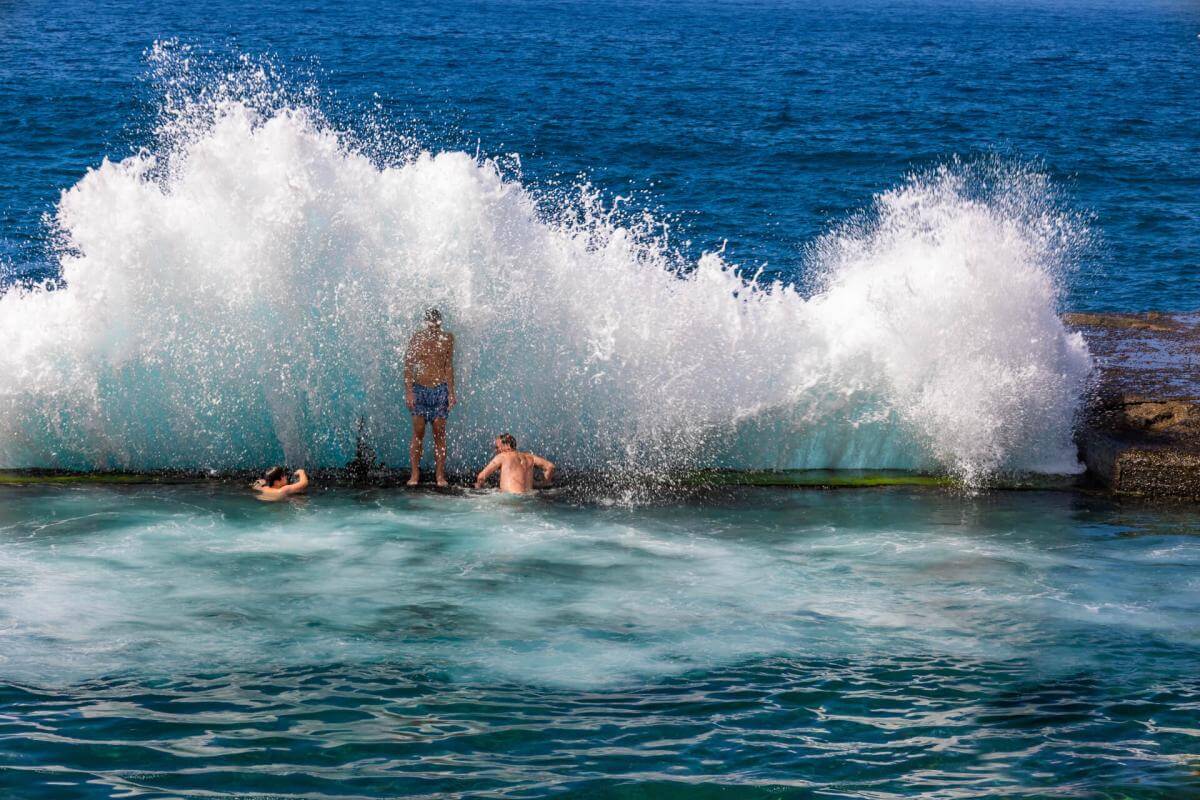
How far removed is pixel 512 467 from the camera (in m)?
11.5

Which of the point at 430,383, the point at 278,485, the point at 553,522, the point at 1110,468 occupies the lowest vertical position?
the point at 553,522

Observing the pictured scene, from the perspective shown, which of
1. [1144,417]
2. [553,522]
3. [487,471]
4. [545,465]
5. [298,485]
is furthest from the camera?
[1144,417]

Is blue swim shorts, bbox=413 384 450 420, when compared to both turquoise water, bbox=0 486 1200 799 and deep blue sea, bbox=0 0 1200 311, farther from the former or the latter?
deep blue sea, bbox=0 0 1200 311

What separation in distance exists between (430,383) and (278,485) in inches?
63.4

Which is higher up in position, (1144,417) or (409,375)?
(409,375)

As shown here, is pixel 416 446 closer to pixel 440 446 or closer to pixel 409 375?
pixel 440 446

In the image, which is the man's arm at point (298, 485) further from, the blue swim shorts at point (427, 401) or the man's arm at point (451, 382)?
the man's arm at point (451, 382)

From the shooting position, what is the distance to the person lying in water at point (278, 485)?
11219 millimetres

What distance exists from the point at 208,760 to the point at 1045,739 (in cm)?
417

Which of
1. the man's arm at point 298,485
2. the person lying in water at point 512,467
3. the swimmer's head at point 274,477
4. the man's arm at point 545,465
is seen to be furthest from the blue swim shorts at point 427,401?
the swimmer's head at point 274,477

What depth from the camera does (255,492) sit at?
37.4 ft

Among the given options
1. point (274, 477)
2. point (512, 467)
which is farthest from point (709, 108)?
point (274, 477)

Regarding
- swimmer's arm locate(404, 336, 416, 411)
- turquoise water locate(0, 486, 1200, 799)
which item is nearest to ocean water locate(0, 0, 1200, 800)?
turquoise water locate(0, 486, 1200, 799)

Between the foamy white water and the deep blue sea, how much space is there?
350 inches
